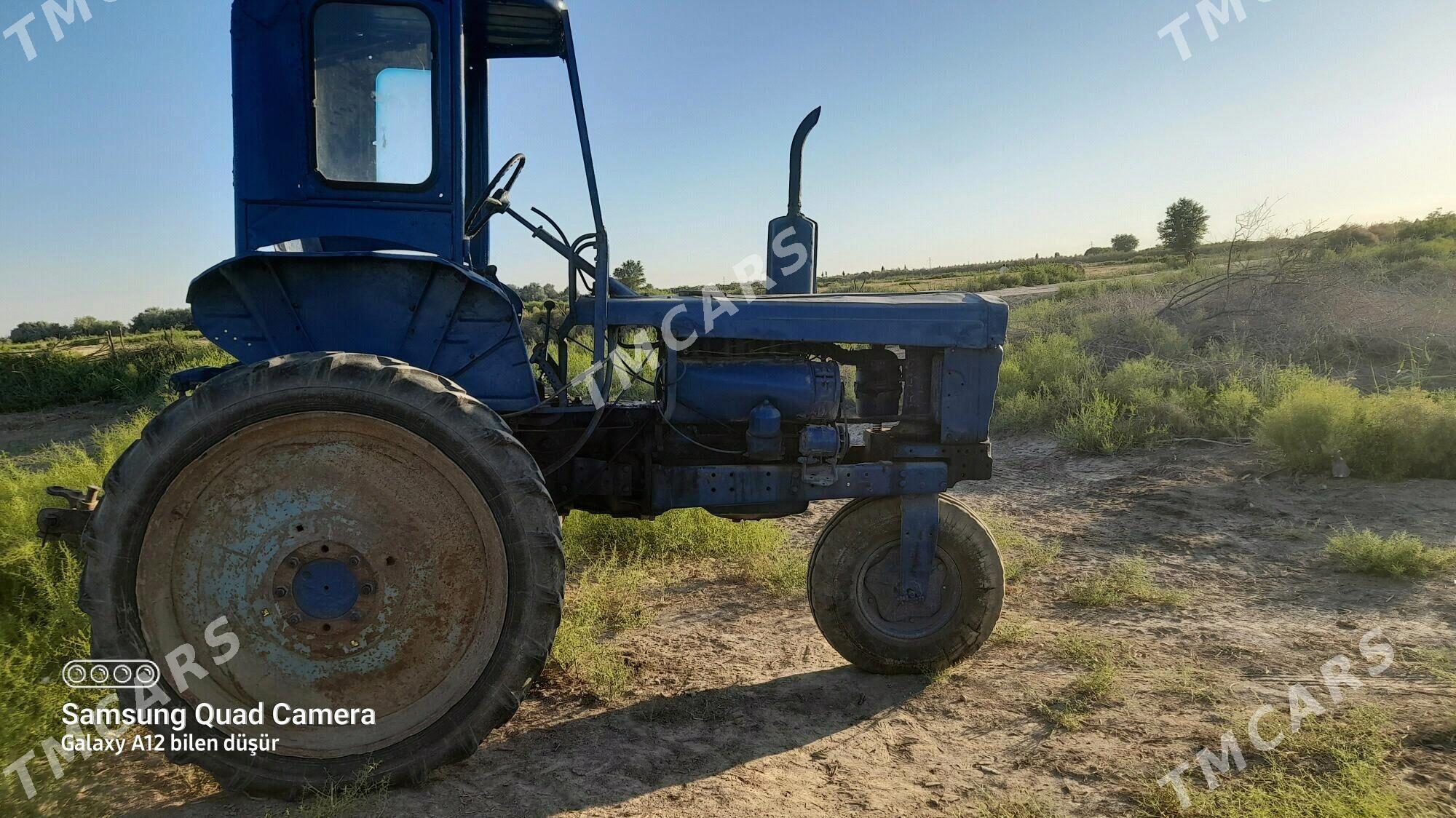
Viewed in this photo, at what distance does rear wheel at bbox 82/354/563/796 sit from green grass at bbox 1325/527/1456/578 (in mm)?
5212

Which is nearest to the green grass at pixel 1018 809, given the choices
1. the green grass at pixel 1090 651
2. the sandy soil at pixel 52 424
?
the green grass at pixel 1090 651

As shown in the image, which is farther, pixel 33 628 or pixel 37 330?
pixel 37 330

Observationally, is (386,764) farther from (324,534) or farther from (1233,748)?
(1233,748)

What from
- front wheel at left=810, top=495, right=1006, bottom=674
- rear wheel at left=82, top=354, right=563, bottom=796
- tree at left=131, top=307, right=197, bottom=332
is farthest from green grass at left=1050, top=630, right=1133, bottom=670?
tree at left=131, top=307, right=197, bottom=332

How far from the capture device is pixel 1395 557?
482 cm

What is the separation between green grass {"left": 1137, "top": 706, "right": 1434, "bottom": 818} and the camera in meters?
2.39

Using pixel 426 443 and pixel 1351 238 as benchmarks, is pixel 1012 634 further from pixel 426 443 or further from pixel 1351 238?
pixel 1351 238

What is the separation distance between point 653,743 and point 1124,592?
3245mm

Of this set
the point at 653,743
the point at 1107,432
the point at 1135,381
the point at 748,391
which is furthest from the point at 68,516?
the point at 1135,381

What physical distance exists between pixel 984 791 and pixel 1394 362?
11834 millimetres

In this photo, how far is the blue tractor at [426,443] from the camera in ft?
7.89

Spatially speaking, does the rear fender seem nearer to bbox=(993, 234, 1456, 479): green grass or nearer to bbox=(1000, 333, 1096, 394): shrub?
bbox=(993, 234, 1456, 479): green grass

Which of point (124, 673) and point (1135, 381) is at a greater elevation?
point (1135, 381)

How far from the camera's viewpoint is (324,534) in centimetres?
250
